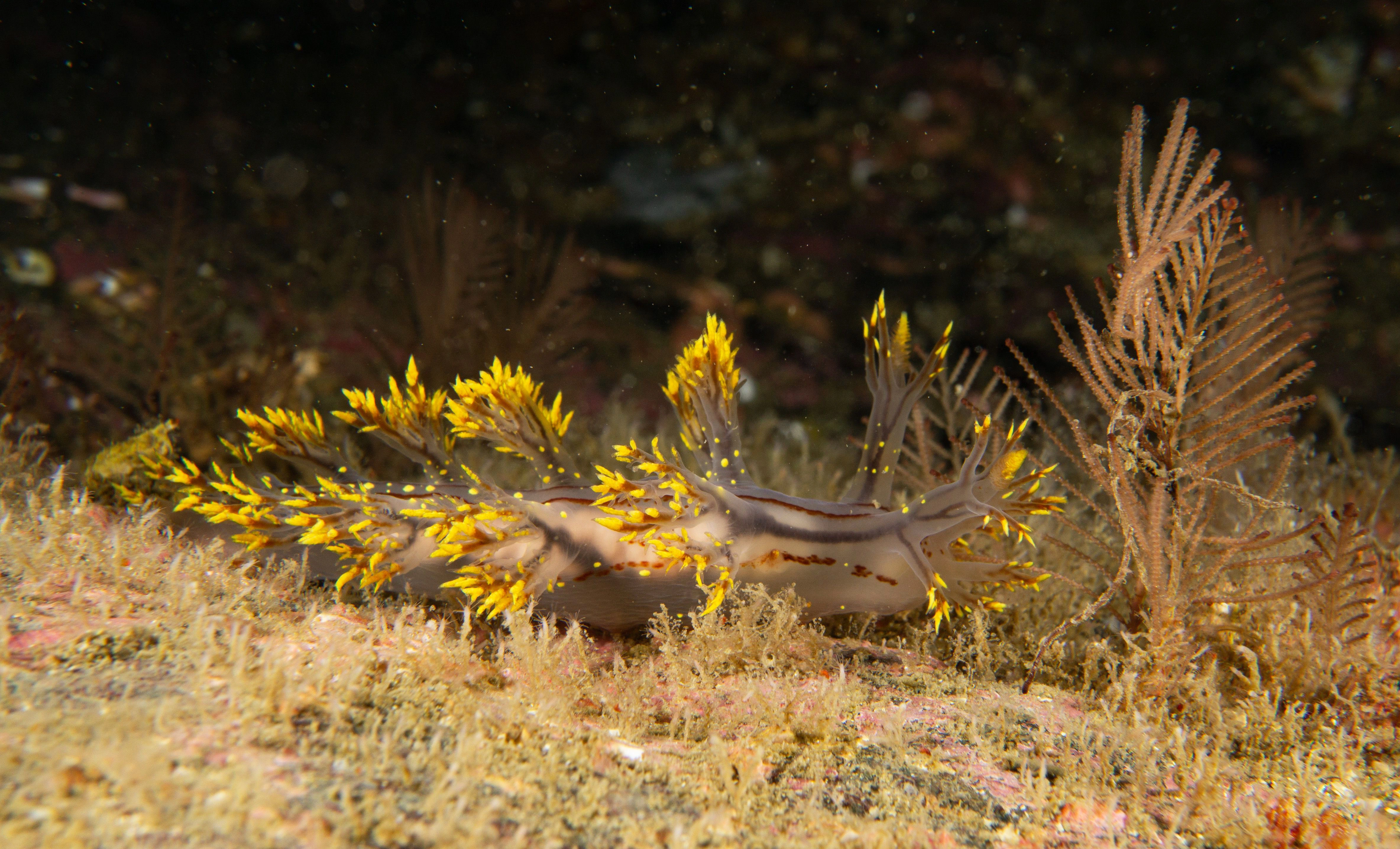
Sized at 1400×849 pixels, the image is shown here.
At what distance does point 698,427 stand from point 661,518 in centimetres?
51

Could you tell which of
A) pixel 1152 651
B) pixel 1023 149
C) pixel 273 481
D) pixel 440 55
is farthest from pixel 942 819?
pixel 440 55

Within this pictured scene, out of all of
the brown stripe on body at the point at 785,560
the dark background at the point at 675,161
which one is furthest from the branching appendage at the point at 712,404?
the dark background at the point at 675,161

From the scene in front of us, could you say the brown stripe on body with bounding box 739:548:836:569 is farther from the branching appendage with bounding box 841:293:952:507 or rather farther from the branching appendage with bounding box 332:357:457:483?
the branching appendage with bounding box 332:357:457:483

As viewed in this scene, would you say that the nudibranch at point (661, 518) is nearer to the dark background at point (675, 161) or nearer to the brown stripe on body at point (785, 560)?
the brown stripe on body at point (785, 560)

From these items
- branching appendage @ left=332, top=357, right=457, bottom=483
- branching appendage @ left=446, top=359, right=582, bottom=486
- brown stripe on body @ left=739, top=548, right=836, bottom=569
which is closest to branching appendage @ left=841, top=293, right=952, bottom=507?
brown stripe on body @ left=739, top=548, right=836, bottom=569

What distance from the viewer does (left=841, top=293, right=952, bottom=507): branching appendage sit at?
8.18 feet

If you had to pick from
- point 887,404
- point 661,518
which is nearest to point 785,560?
point 661,518

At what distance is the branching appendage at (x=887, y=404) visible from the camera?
8.18 feet

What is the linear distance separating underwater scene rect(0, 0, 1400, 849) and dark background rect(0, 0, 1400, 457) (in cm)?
4

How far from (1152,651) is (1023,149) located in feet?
15.4

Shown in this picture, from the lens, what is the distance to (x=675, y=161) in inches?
248

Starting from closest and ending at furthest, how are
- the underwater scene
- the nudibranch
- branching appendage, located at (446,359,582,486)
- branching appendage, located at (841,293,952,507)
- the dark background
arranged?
1. the underwater scene
2. the nudibranch
3. branching appendage, located at (446,359,582,486)
4. branching appendage, located at (841,293,952,507)
5. the dark background

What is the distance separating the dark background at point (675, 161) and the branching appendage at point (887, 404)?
284 cm

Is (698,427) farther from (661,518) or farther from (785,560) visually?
(785,560)
